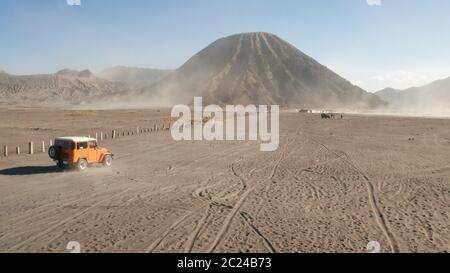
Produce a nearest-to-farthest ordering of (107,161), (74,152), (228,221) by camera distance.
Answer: (228,221) → (74,152) → (107,161)

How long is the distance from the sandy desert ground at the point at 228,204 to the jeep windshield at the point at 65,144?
1.31m

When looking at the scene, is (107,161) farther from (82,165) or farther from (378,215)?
(378,215)

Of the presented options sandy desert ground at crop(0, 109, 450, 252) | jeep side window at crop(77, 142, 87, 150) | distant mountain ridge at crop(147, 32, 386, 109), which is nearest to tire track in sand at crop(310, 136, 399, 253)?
sandy desert ground at crop(0, 109, 450, 252)

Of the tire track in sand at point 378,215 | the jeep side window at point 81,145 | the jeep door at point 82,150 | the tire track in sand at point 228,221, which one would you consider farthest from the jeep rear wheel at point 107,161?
the tire track in sand at point 378,215

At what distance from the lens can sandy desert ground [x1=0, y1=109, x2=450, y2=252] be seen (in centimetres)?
1090

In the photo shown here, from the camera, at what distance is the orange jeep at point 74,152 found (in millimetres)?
20078

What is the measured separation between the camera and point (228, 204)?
583 inches

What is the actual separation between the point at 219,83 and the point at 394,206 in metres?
173

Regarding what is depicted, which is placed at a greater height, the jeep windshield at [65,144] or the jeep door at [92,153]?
the jeep windshield at [65,144]

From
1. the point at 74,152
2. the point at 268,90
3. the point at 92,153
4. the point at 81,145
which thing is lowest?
the point at 92,153

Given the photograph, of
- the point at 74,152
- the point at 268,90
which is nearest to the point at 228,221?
the point at 74,152

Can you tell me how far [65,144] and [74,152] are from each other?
0.68m

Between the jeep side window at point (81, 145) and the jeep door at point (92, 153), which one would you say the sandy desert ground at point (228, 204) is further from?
the jeep side window at point (81, 145)
